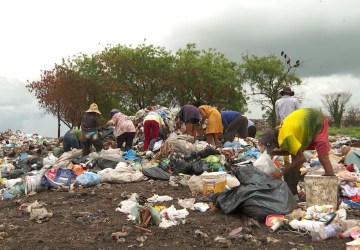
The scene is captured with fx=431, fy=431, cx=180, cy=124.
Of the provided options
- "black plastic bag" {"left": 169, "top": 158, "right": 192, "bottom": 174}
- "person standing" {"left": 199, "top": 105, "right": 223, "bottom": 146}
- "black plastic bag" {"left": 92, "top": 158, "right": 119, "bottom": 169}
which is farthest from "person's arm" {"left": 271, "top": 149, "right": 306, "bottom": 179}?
"person standing" {"left": 199, "top": 105, "right": 223, "bottom": 146}

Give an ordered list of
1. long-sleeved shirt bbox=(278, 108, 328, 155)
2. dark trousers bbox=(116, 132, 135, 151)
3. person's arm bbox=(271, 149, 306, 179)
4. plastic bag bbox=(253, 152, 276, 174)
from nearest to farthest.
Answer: long-sleeved shirt bbox=(278, 108, 328, 155)
person's arm bbox=(271, 149, 306, 179)
plastic bag bbox=(253, 152, 276, 174)
dark trousers bbox=(116, 132, 135, 151)

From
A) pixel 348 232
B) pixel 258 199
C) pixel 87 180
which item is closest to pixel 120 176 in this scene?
pixel 87 180

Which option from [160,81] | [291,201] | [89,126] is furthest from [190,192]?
[160,81]

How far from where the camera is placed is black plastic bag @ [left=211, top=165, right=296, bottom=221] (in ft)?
15.2

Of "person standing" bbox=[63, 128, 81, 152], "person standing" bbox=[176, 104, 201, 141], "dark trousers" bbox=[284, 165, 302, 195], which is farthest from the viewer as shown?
"person standing" bbox=[63, 128, 81, 152]

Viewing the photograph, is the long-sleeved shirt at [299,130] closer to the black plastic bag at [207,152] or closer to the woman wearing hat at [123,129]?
the black plastic bag at [207,152]

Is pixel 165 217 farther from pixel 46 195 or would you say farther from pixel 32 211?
pixel 46 195

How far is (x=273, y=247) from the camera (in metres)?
3.88

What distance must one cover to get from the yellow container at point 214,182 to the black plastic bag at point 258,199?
2.36 feet

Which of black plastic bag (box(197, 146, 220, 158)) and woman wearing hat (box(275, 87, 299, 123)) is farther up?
woman wearing hat (box(275, 87, 299, 123))

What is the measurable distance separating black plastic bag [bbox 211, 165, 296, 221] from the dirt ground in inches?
4.3

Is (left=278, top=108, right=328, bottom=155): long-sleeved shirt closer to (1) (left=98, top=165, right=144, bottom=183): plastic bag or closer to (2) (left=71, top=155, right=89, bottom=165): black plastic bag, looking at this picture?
(1) (left=98, top=165, right=144, bottom=183): plastic bag

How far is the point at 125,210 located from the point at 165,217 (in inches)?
27.9

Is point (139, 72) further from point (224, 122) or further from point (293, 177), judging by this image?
point (293, 177)
